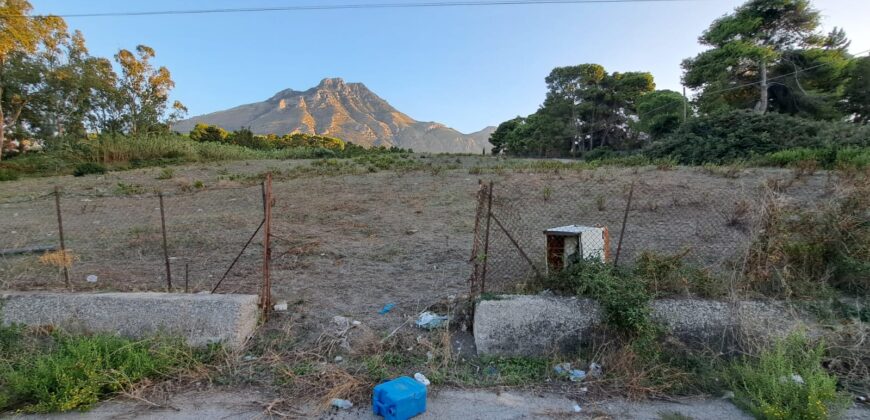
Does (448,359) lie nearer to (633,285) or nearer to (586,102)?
(633,285)

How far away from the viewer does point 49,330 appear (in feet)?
10.2

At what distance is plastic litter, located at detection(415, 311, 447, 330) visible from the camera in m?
3.28

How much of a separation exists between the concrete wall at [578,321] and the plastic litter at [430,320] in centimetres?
40

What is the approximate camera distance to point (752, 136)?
1393cm

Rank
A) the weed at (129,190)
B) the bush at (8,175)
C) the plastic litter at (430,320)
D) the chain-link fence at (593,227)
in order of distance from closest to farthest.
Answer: the plastic litter at (430,320)
the chain-link fence at (593,227)
the weed at (129,190)
the bush at (8,175)

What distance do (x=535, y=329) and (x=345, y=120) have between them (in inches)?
4872

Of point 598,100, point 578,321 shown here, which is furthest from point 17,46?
point 598,100

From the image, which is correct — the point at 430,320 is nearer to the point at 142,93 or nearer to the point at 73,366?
the point at 73,366

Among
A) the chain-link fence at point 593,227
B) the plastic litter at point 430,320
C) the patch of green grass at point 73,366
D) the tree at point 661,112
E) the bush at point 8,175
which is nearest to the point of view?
the patch of green grass at point 73,366

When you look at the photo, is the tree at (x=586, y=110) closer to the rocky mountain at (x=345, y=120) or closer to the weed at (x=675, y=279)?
the weed at (x=675, y=279)

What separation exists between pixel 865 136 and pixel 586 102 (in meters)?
23.4

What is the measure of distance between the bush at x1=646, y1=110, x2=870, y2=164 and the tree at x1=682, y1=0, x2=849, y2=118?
510cm

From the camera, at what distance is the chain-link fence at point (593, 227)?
11.6 feet

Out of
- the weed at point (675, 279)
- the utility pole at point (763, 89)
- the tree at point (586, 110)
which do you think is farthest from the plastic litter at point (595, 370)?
the tree at point (586, 110)
